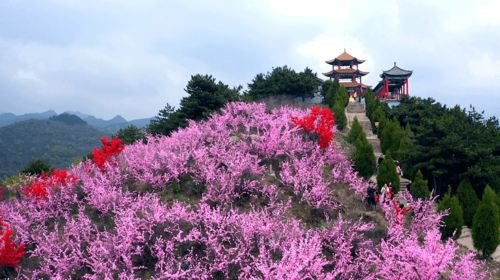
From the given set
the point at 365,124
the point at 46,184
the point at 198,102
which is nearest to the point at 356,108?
the point at 365,124

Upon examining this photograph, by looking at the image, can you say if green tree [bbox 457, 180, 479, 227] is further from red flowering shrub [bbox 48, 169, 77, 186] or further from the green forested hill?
the green forested hill

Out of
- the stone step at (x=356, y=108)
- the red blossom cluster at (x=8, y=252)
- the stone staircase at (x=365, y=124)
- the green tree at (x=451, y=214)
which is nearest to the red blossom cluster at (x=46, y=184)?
the red blossom cluster at (x=8, y=252)

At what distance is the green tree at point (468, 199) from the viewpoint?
15.0 m

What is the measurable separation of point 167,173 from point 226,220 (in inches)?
135

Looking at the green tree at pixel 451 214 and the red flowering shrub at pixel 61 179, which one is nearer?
the red flowering shrub at pixel 61 179

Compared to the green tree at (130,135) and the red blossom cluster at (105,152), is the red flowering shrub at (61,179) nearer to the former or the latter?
the red blossom cluster at (105,152)

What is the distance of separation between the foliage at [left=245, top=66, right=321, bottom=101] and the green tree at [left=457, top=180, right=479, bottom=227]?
16.8m

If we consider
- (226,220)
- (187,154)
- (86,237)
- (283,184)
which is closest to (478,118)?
(283,184)

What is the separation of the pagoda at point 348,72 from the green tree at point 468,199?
2859 cm

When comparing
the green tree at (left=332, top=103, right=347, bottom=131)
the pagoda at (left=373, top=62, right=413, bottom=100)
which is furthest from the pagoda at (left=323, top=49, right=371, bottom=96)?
the green tree at (left=332, top=103, right=347, bottom=131)

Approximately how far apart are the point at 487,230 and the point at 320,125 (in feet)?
18.9

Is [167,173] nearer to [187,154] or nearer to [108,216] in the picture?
[187,154]

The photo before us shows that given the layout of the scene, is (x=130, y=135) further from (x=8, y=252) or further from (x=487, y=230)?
(x=487, y=230)

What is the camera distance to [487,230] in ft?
42.1
